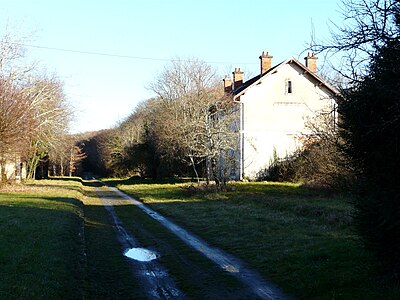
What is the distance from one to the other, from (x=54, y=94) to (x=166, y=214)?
96.2ft

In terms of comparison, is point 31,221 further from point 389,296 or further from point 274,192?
point 274,192

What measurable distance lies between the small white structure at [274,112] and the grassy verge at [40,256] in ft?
75.0

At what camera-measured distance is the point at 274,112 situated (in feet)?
126

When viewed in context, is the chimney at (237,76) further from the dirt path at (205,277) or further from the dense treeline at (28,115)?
the dirt path at (205,277)

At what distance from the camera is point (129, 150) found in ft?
195

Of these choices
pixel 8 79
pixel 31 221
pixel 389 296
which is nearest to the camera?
pixel 389 296

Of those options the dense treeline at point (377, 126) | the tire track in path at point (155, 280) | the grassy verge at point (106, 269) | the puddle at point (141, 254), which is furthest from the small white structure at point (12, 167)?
the dense treeline at point (377, 126)

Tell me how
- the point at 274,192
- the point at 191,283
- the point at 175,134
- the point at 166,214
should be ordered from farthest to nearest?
the point at 175,134 < the point at 274,192 < the point at 166,214 < the point at 191,283

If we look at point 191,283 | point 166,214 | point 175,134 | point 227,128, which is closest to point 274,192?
point 227,128

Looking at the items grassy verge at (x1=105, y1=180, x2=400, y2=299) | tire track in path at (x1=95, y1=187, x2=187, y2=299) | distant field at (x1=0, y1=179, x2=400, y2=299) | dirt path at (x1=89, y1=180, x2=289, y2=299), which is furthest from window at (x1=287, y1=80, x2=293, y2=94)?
tire track in path at (x1=95, y1=187, x2=187, y2=299)

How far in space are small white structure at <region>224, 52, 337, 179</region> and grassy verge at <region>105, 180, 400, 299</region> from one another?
45.1 ft

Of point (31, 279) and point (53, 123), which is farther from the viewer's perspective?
point (53, 123)

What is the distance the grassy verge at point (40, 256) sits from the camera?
289 inches

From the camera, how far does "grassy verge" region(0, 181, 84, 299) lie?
289 inches
